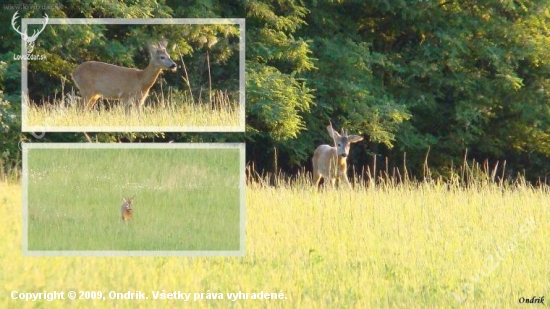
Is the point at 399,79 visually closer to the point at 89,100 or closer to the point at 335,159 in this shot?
the point at 335,159

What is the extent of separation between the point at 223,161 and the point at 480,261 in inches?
114

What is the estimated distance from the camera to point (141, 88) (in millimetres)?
4797

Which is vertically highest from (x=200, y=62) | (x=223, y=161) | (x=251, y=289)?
(x=200, y=62)

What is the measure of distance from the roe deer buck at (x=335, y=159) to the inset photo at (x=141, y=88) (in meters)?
7.74

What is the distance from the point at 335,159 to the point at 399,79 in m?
5.13

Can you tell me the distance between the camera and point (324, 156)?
Result: 14.1 metres

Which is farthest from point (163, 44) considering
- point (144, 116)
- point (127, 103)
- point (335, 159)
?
point (335, 159)

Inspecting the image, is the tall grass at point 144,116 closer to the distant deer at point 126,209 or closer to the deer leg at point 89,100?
the deer leg at point 89,100

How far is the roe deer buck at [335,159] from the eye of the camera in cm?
1315

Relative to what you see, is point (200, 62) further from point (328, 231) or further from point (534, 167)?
point (534, 167)

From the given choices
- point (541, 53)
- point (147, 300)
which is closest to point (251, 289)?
point (147, 300)

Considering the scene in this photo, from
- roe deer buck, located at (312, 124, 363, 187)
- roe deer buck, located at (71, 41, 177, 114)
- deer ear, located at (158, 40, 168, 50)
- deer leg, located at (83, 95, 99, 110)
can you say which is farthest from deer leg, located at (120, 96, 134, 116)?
roe deer buck, located at (312, 124, 363, 187)

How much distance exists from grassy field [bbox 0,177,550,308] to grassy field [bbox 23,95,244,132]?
2.99 feet

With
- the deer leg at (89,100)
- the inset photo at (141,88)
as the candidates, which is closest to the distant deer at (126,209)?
the inset photo at (141,88)
